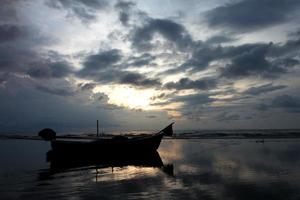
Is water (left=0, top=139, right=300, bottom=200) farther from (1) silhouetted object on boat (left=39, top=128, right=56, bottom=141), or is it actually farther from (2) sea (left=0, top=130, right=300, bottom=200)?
(1) silhouetted object on boat (left=39, top=128, right=56, bottom=141)

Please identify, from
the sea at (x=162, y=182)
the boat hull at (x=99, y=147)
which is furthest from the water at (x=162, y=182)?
the boat hull at (x=99, y=147)

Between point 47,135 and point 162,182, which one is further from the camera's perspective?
point 47,135

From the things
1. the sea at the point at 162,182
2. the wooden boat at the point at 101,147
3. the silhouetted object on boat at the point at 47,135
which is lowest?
the sea at the point at 162,182

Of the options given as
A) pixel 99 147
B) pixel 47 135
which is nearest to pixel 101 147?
pixel 99 147

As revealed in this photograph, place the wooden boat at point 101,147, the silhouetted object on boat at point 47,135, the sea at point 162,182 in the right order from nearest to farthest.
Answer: the sea at point 162,182
the wooden boat at point 101,147
the silhouetted object on boat at point 47,135

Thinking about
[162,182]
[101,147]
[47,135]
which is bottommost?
[162,182]

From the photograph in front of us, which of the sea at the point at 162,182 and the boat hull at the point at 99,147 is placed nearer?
the sea at the point at 162,182

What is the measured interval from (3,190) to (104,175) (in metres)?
5.70

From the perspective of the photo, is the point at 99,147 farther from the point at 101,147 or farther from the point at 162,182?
the point at 162,182

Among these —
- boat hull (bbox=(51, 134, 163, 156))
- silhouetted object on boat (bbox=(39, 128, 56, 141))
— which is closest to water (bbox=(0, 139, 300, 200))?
boat hull (bbox=(51, 134, 163, 156))

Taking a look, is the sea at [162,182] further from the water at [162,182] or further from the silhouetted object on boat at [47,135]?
the silhouetted object on boat at [47,135]

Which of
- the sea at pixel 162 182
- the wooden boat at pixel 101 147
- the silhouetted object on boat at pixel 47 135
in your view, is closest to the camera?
the sea at pixel 162 182

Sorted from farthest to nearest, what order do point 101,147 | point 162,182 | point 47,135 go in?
point 47,135, point 101,147, point 162,182

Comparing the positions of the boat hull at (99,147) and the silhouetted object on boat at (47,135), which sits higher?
the silhouetted object on boat at (47,135)
